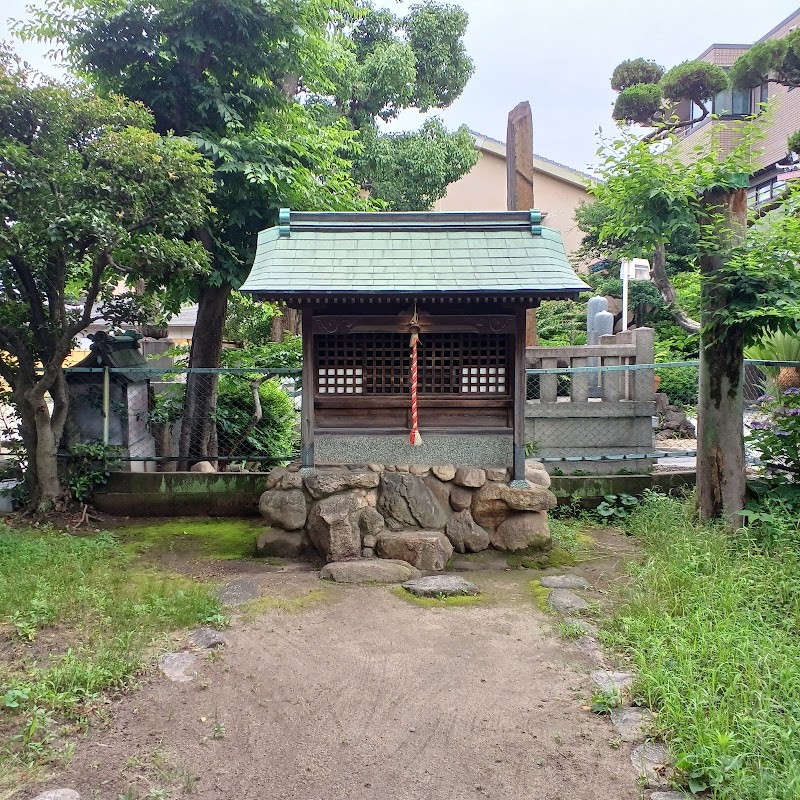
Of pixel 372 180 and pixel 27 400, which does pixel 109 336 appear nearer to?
pixel 27 400

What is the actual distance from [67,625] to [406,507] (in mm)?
3596

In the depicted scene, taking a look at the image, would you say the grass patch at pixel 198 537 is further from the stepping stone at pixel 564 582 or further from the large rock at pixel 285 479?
the stepping stone at pixel 564 582

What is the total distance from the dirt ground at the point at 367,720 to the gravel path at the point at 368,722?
0.03 feet

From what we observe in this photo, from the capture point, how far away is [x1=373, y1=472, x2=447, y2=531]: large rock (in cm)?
747

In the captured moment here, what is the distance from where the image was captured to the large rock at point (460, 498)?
25.1 feet

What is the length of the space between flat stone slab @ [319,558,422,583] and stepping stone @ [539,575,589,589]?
1345 millimetres

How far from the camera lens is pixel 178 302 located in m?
10.6

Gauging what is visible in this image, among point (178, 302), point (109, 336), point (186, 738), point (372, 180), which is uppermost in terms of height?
point (372, 180)

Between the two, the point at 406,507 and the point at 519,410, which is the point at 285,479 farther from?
the point at 519,410

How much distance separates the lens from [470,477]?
7.59 metres

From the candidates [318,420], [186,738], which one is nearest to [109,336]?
[318,420]

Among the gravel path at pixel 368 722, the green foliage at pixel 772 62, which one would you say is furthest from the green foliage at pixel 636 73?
the gravel path at pixel 368 722

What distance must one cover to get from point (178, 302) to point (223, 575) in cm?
531

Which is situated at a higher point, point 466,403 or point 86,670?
point 466,403
